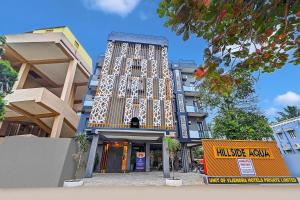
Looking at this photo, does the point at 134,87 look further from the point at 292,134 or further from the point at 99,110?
the point at 292,134

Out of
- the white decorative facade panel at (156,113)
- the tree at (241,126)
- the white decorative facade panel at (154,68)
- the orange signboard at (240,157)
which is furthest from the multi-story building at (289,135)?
the white decorative facade panel at (154,68)

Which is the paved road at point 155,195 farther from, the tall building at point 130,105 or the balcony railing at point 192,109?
the balcony railing at point 192,109

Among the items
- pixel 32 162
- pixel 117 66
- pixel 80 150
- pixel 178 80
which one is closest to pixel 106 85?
pixel 117 66

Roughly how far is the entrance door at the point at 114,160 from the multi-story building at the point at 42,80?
4415 millimetres

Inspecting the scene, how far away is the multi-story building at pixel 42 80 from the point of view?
1139 centimetres

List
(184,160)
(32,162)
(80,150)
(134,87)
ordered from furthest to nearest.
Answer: (184,160)
(134,87)
(80,150)
(32,162)

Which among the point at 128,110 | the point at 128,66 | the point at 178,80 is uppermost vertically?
the point at 178,80

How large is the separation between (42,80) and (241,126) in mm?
18932

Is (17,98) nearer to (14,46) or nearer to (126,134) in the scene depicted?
(14,46)

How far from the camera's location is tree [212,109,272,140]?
11.5m

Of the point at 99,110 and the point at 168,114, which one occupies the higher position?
the point at 99,110

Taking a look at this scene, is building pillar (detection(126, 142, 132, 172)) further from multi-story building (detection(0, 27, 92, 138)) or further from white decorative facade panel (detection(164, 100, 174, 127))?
multi-story building (detection(0, 27, 92, 138))

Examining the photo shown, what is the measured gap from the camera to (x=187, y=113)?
1734cm

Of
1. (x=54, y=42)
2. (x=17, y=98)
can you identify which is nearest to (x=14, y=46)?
(x=54, y=42)
